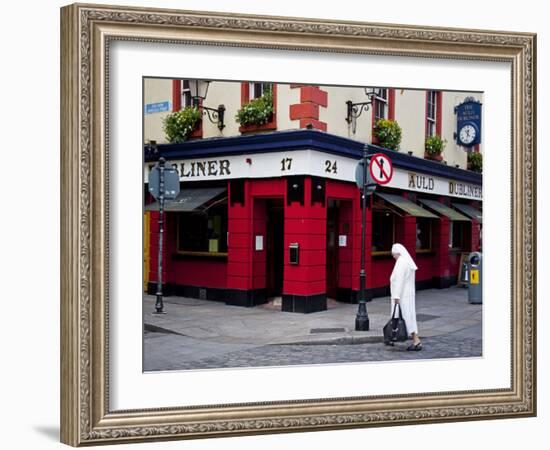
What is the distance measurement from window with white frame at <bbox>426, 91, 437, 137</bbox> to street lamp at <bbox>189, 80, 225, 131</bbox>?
208 cm

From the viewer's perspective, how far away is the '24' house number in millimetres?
8405

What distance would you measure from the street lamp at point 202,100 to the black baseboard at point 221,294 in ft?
5.67

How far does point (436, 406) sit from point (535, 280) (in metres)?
1.66

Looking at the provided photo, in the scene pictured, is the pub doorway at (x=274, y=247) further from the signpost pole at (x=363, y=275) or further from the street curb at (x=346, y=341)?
the signpost pole at (x=363, y=275)

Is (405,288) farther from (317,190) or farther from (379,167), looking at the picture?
(317,190)

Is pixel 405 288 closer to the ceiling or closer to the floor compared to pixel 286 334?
closer to the ceiling

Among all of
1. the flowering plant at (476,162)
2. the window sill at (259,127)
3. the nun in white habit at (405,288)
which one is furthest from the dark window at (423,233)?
the window sill at (259,127)

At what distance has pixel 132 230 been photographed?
6.29m

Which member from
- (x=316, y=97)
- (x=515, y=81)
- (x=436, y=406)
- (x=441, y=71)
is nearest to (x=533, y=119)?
(x=515, y=81)

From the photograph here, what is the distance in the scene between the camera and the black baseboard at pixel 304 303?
731 centimetres

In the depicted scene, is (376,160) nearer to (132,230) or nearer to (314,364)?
(314,364)

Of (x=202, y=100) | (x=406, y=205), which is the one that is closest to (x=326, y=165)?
(x=406, y=205)

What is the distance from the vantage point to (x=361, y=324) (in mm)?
7242

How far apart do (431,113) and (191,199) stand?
2654 millimetres
